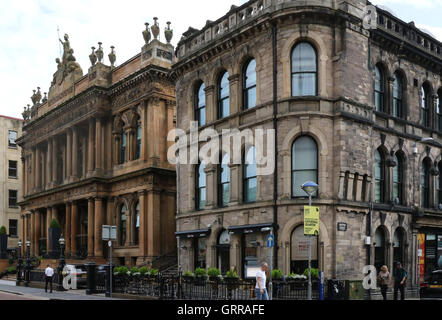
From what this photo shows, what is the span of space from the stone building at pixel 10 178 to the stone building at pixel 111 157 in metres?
19.2

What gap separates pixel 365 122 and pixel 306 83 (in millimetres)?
3640

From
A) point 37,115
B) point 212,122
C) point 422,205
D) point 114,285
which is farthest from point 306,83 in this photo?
point 37,115

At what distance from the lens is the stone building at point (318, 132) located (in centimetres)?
2750

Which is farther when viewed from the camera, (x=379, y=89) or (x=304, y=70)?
(x=379, y=89)

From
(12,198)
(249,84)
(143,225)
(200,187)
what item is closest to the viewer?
(249,84)

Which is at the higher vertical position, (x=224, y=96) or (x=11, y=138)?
(x=11, y=138)

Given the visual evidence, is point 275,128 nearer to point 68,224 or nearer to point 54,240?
point 54,240

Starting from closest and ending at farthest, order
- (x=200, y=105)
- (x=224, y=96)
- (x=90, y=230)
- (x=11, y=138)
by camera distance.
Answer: (x=224, y=96), (x=200, y=105), (x=90, y=230), (x=11, y=138)

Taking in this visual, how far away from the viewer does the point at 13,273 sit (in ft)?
165

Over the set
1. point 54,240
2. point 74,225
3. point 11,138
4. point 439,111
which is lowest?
point 54,240

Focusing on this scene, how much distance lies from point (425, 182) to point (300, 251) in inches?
439

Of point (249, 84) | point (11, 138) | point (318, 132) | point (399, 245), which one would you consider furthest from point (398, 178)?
point (11, 138)

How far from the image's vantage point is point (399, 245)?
31.4m

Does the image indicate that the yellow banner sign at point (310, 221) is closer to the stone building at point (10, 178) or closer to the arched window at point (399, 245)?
the arched window at point (399, 245)
